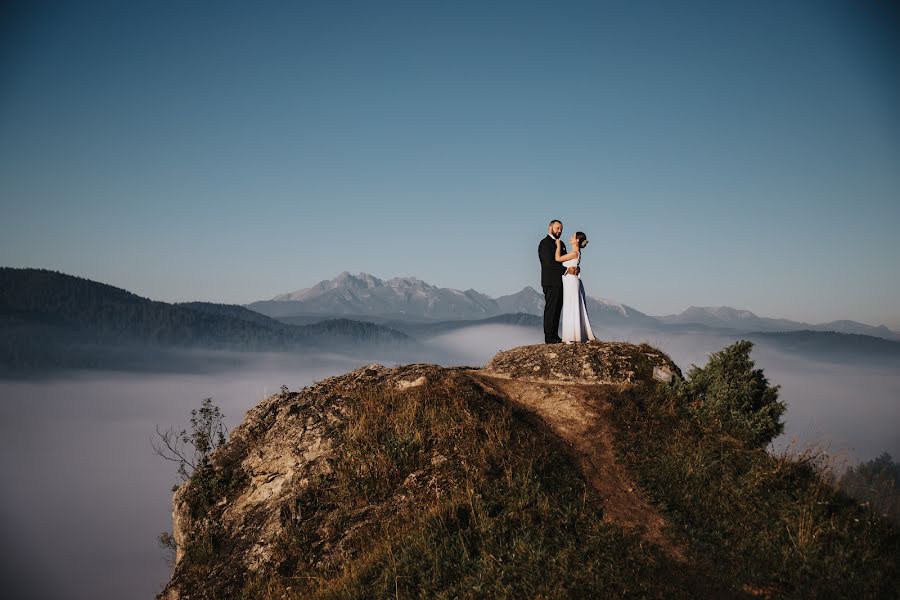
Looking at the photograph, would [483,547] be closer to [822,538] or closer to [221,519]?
[822,538]

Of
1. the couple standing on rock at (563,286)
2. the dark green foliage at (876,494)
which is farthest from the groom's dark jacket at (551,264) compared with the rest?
the dark green foliage at (876,494)

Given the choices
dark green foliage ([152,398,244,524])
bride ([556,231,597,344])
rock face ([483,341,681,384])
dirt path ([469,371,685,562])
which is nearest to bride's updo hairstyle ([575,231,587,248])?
bride ([556,231,597,344])

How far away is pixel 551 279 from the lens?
73.4ft

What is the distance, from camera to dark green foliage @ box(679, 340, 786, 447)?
48.6ft

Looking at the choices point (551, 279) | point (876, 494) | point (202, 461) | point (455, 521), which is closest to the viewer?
point (455, 521)

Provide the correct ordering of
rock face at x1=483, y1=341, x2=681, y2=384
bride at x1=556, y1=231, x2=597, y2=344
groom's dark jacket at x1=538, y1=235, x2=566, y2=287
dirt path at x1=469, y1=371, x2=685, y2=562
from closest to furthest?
dirt path at x1=469, y1=371, x2=685, y2=562 < rock face at x1=483, y1=341, x2=681, y2=384 < bride at x1=556, y1=231, x2=597, y2=344 < groom's dark jacket at x1=538, y1=235, x2=566, y2=287

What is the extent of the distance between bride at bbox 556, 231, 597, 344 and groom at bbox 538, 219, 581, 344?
0.28m

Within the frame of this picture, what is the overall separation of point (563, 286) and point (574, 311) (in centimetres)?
118

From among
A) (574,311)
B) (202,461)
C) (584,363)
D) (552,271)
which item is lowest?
(202,461)

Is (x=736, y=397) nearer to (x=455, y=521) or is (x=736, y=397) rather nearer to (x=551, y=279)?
(x=551, y=279)

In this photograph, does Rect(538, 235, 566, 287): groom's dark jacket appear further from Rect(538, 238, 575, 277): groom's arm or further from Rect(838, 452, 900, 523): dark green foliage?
Rect(838, 452, 900, 523): dark green foliage

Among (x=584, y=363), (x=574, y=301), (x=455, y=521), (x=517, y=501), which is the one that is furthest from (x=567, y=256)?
(x=455, y=521)

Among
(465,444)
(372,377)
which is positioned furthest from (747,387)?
(372,377)

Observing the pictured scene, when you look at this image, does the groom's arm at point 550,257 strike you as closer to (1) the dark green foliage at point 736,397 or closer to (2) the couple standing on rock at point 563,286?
(2) the couple standing on rock at point 563,286
